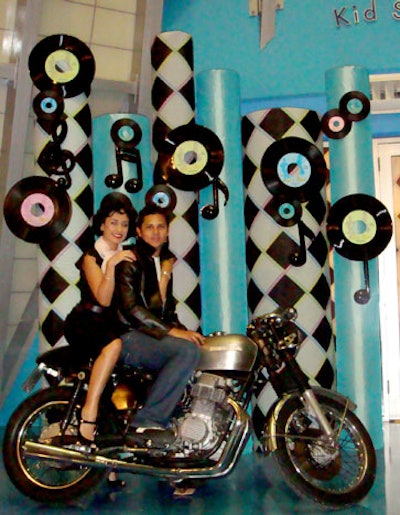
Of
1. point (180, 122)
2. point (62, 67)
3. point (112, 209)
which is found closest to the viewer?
point (112, 209)

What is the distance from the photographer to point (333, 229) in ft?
12.8

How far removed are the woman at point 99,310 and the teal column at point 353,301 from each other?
1.42 m

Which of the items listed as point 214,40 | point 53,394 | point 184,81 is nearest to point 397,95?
point 214,40

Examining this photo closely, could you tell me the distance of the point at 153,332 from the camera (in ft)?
9.68

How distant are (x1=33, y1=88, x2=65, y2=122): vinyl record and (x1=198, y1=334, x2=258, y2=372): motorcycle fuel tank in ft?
5.48

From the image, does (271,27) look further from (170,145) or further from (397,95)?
(170,145)

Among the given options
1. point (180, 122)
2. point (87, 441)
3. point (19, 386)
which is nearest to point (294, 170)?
point (180, 122)

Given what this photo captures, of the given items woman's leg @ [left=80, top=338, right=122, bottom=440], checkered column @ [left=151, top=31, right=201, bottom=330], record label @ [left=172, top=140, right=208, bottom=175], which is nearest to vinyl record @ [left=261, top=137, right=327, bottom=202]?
record label @ [left=172, top=140, right=208, bottom=175]

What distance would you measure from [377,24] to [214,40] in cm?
114

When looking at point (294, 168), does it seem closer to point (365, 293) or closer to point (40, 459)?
point (365, 293)

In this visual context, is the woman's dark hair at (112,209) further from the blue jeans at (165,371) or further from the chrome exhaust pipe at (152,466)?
the chrome exhaust pipe at (152,466)

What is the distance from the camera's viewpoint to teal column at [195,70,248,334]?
394 cm

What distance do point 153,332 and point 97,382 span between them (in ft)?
1.02

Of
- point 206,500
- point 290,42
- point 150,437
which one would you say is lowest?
point 206,500
